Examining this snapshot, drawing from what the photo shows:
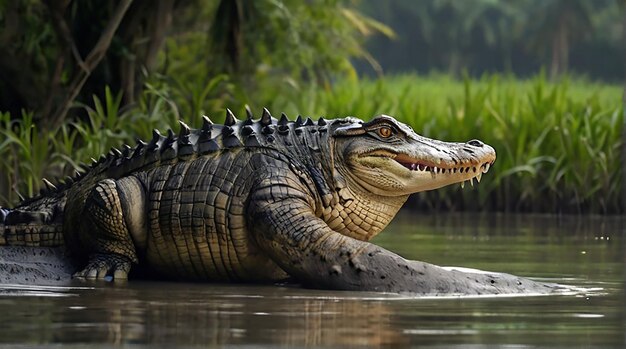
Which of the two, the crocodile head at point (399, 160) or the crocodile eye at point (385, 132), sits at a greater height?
the crocodile eye at point (385, 132)

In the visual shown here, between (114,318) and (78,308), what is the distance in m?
0.45

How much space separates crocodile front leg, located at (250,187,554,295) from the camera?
26.0 feet

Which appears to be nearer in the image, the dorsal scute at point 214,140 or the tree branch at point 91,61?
the dorsal scute at point 214,140

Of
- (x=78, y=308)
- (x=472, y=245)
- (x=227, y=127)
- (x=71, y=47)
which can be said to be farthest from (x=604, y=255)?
(x=71, y=47)

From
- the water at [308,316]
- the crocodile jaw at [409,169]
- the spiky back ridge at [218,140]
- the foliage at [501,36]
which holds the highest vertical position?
the foliage at [501,36]

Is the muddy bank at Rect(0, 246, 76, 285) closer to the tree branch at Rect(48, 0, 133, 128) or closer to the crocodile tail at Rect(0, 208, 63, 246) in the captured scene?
the crocodile tail at Rect(0, 208, 63, 246)

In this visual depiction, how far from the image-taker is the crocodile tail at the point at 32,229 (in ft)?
29.7

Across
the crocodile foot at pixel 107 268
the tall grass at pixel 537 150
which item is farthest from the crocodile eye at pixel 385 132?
the tall grass at pixel 537 150

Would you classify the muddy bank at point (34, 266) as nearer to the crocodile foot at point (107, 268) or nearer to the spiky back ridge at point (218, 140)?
the crocodile foot at point (107, 268)

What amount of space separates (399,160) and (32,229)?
221 cm

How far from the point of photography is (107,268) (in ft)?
28.3

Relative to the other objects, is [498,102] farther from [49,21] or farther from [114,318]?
[114,318]

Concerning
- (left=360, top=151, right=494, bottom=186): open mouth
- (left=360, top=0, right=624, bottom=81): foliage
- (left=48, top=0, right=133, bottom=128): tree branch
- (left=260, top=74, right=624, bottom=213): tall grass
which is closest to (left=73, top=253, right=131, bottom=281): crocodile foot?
(left=360, top=151, right=494, bottom=186): open mouth

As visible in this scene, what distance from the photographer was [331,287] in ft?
26.5
